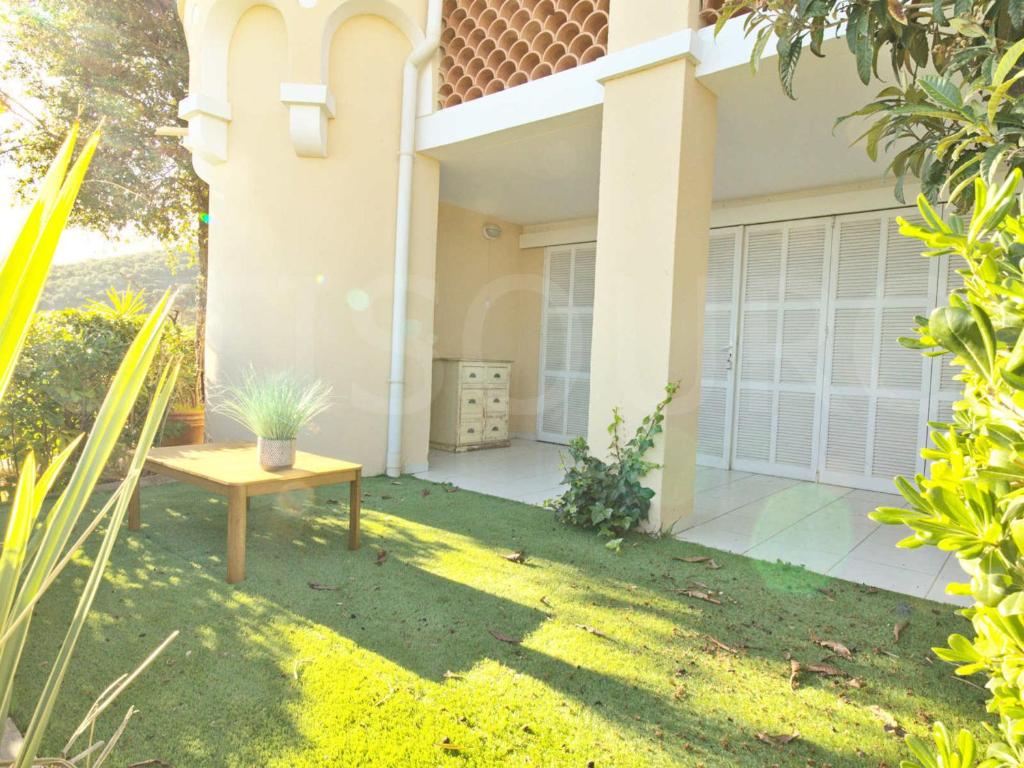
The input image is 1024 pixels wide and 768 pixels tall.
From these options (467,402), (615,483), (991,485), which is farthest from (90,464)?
(467,402)

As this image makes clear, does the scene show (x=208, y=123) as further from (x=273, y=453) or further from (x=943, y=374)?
(x=943, y=374)

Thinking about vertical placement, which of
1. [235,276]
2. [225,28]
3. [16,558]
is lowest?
[16,558]

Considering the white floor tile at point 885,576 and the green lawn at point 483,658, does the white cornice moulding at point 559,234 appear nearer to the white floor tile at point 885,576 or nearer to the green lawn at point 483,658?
the green lawn at point 483,658

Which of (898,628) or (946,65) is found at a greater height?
(946,65)

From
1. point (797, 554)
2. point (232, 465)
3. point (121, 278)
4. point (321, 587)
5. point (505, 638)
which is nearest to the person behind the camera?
point (505, 638)

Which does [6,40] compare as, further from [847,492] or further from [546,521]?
[847,492]

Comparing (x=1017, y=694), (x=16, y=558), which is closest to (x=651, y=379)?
(x=1017, y=694)

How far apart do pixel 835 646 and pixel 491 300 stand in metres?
5.80

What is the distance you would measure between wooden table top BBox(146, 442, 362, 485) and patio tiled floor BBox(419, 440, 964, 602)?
5.75ft

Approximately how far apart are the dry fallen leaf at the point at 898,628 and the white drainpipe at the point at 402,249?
3.85 meters

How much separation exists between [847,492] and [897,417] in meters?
0.79

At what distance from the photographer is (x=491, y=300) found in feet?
25.0

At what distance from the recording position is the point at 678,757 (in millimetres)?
1750

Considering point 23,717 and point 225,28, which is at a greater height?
point 225,28
